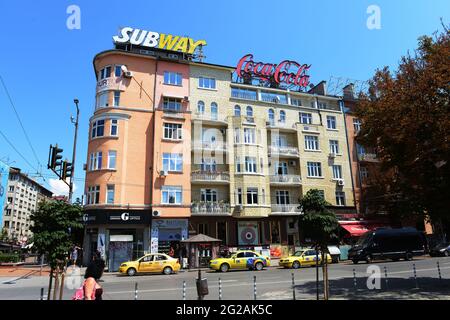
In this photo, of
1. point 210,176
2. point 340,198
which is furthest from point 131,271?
point 340,198

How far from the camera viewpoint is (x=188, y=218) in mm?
34406

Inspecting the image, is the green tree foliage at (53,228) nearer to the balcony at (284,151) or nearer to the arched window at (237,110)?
the arched window at (237,110)

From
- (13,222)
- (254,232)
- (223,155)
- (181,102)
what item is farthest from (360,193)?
(13,222)

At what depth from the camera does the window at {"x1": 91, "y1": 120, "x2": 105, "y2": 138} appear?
34312 millimetres

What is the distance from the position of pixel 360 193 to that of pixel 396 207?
4946mm

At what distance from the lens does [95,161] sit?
33719mm

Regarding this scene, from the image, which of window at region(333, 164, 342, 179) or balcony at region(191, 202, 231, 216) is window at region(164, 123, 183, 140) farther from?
window at region(333, 164, 342, 179)

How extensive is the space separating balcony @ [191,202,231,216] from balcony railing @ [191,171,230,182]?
2508mm

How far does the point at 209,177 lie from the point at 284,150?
32.5ft

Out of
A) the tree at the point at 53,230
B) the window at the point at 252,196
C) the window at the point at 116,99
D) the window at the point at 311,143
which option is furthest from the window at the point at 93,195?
the window at the point at 311,143

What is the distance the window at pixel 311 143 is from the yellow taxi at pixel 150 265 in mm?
22686
